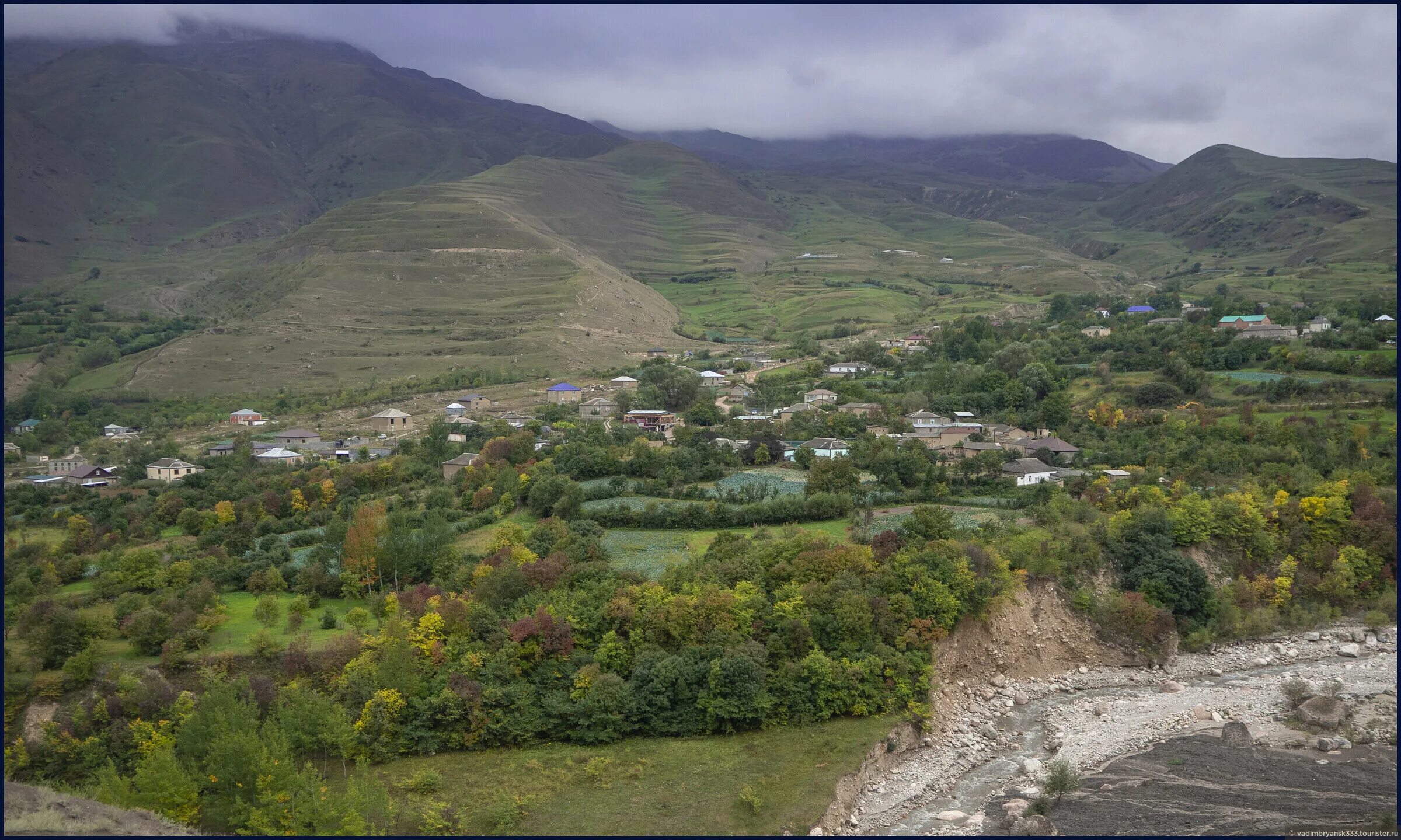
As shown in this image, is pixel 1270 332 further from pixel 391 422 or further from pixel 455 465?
pixel 391 422

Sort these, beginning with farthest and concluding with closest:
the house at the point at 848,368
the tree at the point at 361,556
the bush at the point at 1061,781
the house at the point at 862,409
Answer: the house at the point at 848,368 → the house at the point at 862,409 → the tree at the point at 361,556 → the bush at the point at 1061,781

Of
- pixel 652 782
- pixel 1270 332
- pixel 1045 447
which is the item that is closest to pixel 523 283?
pixel 1045 447

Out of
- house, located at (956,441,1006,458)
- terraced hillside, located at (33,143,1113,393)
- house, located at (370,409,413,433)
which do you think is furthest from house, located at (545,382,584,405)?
house, located at (956,441,1006,458)

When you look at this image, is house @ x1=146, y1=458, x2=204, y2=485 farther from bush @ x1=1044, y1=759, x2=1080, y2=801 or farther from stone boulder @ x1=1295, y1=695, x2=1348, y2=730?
stone boulder @ x1=1295, y1=695, x2=1348, y2=730

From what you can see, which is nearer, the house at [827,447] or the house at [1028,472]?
the house at [1028,472]

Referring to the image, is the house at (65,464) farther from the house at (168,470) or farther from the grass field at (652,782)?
the grass field at (652,782)

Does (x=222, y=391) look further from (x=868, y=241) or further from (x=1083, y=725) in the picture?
(x=868, y=241)

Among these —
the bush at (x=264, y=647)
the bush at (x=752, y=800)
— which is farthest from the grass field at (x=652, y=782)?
the bush at (x=264, y=647)

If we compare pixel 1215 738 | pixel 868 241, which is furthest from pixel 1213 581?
pixel 868 241
